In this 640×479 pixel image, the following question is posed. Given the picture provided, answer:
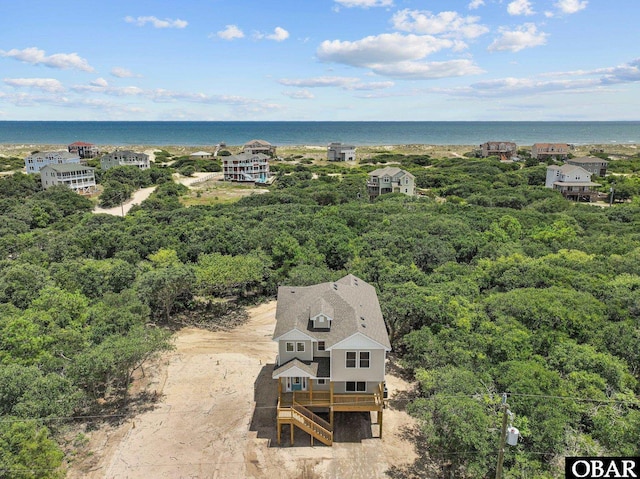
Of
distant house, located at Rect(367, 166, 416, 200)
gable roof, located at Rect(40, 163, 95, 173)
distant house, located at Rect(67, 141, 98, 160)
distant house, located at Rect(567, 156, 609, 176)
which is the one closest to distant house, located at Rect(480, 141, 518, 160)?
distant house, located at Rect(567, 156, 609, 176)

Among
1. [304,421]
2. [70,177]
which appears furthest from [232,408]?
[70,177]

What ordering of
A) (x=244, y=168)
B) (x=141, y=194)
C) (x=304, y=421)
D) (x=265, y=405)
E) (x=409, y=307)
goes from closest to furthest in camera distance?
(x=304, y=421) → (x=265, y=405) → (x=409, y=307) → (x=141, y=194) → (x=244, y=168)

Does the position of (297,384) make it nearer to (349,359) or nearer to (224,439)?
(349,359)

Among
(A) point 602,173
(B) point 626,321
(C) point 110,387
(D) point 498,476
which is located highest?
(A) point 602,173

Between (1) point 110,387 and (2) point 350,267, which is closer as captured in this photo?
(1) point 110,387

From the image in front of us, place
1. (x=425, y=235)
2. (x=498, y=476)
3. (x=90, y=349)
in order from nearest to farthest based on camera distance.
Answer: (x=498, y=476), (x=90, y=349), (x=425, y=235)

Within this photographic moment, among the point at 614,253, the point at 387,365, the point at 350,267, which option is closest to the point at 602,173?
the point at 614,253

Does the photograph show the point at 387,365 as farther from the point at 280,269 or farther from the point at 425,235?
the point at 425,235
